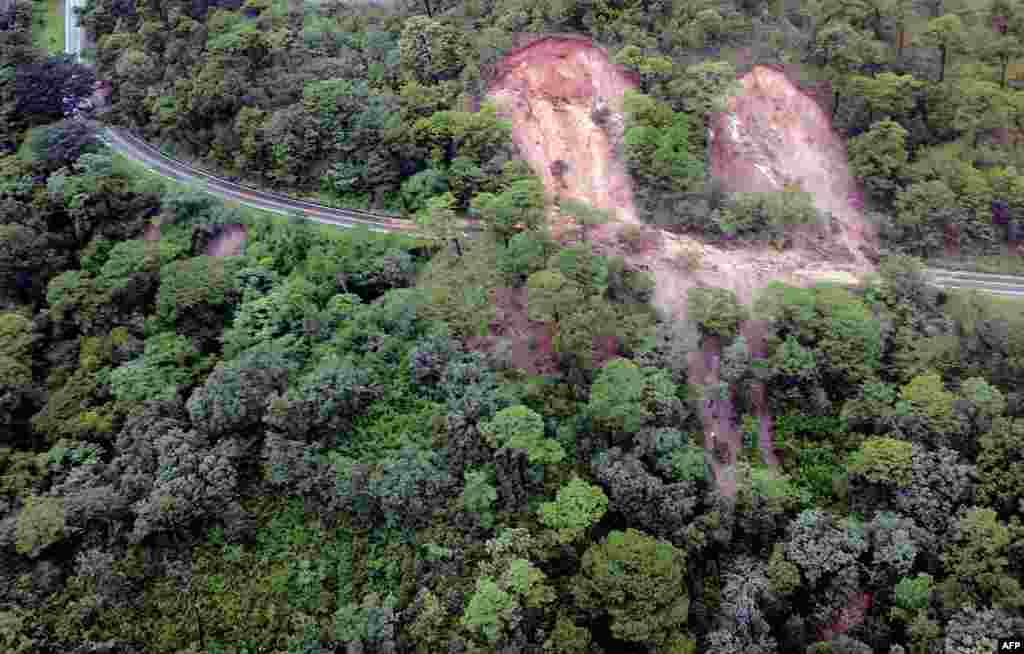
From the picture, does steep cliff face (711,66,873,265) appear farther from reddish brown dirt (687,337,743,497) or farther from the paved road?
reddish brown dirt (687,337,743,497)

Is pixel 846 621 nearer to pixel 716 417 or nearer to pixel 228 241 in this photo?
pixel 716 417

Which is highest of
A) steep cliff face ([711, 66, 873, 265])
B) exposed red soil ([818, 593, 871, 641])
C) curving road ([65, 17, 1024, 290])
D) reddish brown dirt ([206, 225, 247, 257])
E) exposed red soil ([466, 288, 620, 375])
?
steep cliff face ([711, 66, 873, 265])

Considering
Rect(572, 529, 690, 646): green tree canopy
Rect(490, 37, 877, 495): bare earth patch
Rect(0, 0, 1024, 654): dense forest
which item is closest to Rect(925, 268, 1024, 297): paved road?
Rect(0, 0, 1024, 654): dense forest

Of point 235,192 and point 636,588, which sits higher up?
point 235,192

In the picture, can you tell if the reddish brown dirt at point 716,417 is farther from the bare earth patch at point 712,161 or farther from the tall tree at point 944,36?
the tall tree at point 944,36

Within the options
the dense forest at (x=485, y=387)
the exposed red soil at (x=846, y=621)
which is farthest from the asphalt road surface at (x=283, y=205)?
the exposed red soil at (x=846, y=621)

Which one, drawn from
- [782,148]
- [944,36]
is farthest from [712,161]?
[944,36]

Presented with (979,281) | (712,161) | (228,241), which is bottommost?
(228,241)

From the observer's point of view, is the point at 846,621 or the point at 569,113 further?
the point at 569,113
